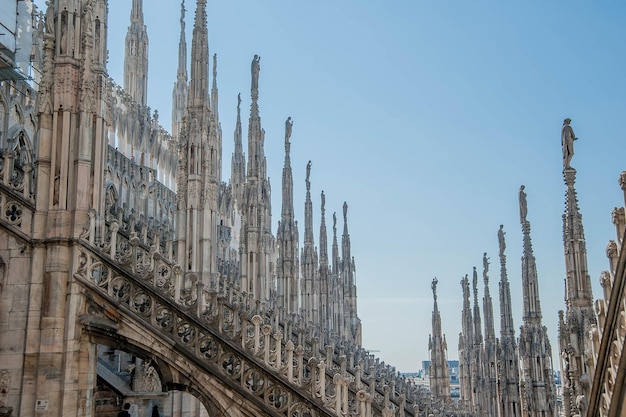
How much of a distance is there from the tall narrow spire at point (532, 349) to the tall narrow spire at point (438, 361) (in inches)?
486

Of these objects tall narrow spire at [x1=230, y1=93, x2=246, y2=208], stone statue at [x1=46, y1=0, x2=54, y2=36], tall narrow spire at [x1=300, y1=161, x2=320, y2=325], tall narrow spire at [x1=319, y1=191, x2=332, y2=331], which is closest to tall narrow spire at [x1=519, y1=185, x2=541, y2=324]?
tall narrow spire at [x1=300, y1=161, x2=320, y2=325]

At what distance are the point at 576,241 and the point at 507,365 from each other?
52.0 ft

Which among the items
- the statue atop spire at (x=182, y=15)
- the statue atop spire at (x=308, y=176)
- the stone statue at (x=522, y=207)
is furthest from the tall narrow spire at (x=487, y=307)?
the statue atop spire at (x=182, y=15)

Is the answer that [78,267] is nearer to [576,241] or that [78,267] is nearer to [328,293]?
[576,241]

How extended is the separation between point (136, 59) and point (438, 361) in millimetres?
25595

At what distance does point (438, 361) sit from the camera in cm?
4122

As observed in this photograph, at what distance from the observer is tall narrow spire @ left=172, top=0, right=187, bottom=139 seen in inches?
1874

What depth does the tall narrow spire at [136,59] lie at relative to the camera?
41.0 meters

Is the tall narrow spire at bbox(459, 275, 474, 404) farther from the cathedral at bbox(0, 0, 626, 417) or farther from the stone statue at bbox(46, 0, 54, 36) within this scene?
the stone statue at bbox(46, 0, 54, 36)

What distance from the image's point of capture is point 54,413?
10531mm

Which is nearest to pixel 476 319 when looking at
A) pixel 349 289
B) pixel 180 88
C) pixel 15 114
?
pixel 349 289

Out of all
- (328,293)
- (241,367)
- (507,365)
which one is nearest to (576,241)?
(241,367)

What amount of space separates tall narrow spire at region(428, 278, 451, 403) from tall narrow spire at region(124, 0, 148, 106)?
22189 mm

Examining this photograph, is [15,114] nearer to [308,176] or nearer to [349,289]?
[308,176]
